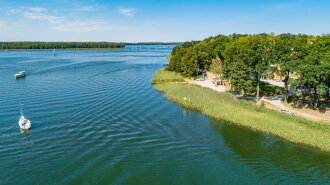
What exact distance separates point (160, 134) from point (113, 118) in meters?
8.69

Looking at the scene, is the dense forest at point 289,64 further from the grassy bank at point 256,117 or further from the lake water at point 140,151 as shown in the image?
the lake water at point 140,151

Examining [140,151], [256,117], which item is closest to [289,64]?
[256,117]

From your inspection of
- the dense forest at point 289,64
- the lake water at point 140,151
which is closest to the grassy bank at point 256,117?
the lake water at point 140,151

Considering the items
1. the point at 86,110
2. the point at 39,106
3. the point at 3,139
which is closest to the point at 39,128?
the point at 3,139

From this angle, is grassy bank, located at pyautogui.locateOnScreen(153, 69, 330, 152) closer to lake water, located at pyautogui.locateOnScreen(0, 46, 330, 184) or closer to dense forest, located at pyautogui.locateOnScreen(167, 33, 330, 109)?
lake water, located at pyautogui.locateOnScreen(0, 46, 330, 184)

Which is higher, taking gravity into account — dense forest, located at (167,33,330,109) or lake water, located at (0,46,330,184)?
dense forest, located at (167,33,330,109)

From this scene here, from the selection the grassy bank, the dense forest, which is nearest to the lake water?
the grassy bank

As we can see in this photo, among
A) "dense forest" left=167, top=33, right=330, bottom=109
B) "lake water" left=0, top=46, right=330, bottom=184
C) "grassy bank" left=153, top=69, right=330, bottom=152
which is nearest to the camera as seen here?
"lake water" left=0, top=46, right=330, bottom=184

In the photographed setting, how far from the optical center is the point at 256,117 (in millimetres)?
31188

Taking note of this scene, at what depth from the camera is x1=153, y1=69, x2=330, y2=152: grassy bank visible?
25.3m

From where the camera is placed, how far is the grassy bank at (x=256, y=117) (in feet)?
83.1

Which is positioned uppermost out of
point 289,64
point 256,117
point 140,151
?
point 289,64

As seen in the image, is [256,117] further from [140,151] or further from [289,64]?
[140,151]

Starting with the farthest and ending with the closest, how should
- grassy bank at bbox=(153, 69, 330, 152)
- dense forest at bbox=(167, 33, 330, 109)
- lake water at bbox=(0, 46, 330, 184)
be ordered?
dense forest at bbox=(167, 33, 330, 109) → grassy bank at bbox=(153, 69, 330, 152) → lake water at bbox=(0, 46, 330, 184)
